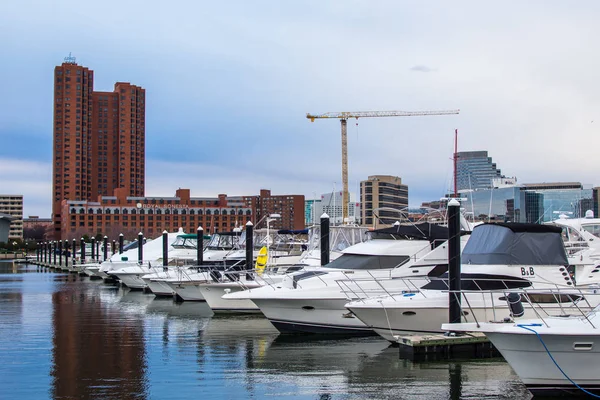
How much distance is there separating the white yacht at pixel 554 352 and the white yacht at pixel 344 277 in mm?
8271

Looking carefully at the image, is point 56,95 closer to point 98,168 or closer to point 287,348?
point 98,168

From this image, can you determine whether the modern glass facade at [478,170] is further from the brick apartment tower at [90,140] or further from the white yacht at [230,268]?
the brick apartment tower at [90,140]

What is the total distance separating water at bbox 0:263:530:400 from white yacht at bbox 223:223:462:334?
2.73 ft

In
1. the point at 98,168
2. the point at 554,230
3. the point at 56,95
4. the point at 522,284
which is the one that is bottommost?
the point at 522,284

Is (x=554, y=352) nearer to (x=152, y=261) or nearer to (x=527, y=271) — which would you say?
(x=527, y=271)

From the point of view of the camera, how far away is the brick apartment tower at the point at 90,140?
183875 mm

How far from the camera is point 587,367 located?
13672 mm

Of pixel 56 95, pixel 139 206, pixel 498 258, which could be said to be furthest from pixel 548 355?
pixel 56 95

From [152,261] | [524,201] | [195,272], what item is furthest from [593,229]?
[524,201]

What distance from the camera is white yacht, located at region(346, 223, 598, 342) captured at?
761 inches

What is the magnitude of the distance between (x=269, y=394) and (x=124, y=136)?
187 metres

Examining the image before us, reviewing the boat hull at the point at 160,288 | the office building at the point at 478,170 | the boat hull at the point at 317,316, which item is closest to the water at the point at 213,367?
the boat hull at the point at 317,316

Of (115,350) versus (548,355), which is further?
(115,350)

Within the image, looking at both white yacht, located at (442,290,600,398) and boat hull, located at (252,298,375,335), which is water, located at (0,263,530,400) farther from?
white yacht, located at (442,290,600,398)
